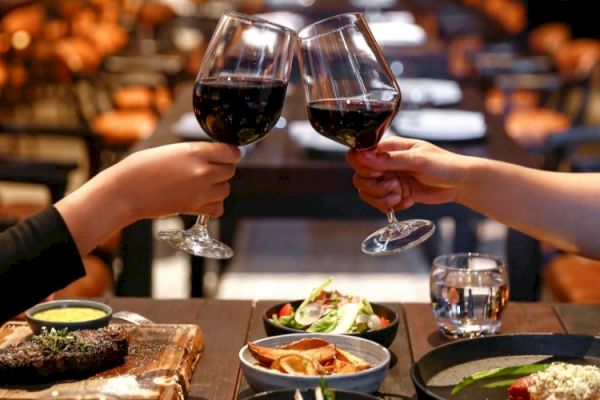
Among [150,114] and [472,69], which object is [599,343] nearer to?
[150,114]

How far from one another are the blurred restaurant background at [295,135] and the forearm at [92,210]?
1.20 metres

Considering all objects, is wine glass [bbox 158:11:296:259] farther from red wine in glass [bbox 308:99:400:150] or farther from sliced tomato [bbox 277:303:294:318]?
sliced tomato [bbox 277:303:294:318]

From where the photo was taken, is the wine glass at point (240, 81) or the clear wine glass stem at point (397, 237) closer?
the wine glass at point (240, 81)

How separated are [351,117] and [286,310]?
349 millimetres

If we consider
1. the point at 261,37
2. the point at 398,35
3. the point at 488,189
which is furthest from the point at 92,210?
the point at 398,35

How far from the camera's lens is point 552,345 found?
1514mm

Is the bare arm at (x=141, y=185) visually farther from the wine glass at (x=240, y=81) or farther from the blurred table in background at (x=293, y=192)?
the blurred table in background at (x=293, y=192)

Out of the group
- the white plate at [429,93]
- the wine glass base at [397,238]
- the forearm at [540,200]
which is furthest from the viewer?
the white plate at [429,93]

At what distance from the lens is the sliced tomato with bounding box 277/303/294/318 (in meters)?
1.67

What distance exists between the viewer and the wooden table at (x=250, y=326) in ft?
4.94

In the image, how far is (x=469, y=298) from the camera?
1688 mm

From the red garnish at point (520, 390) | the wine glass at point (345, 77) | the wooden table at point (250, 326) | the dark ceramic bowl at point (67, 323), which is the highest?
the wine glass at point (345, 77)

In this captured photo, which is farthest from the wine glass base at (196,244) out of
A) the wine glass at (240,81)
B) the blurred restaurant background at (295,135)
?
the blurred restaurant background at (295,135)

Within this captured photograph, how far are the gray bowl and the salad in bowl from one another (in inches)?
3.4
